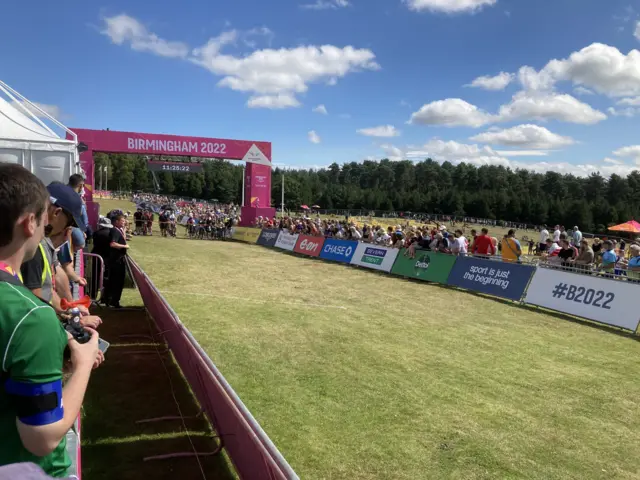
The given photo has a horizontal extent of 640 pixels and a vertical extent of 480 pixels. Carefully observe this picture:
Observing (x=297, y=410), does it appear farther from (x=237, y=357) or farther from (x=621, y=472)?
(x=621, y=472)

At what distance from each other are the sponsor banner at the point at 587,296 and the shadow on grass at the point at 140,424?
980cm

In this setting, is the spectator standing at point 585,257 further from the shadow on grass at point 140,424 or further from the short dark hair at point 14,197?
the short dark hair at point 14,197

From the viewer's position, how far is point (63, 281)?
4.33 m

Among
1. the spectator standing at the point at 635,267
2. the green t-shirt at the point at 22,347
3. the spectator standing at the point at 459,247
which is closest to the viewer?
the green t-shirt at the point at 22,347

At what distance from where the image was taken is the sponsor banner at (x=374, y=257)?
17672mm

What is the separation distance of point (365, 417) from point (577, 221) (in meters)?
83.3

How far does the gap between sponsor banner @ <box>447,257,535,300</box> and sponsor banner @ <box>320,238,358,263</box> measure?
5.77 meters

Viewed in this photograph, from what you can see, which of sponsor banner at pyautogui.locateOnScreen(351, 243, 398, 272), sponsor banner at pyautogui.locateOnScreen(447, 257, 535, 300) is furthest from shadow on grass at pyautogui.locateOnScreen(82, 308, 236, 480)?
sponsor banner at pyautogui.locateOnScreen(351, 243, 398, 272)

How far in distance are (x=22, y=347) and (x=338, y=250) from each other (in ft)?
64.0

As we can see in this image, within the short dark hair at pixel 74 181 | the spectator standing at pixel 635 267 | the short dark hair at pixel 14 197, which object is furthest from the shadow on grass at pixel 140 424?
the spectator standing at pixel 635 267

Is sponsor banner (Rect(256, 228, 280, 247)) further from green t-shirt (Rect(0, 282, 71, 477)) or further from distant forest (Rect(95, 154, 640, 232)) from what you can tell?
distant forest (Rect(95, 154, 640, 232))

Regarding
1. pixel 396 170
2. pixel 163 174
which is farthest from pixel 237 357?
pixel 396 170

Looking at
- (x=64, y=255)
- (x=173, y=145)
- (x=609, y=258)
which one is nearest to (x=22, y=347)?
(x=64, y=255)

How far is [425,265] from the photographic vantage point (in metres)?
16.1
